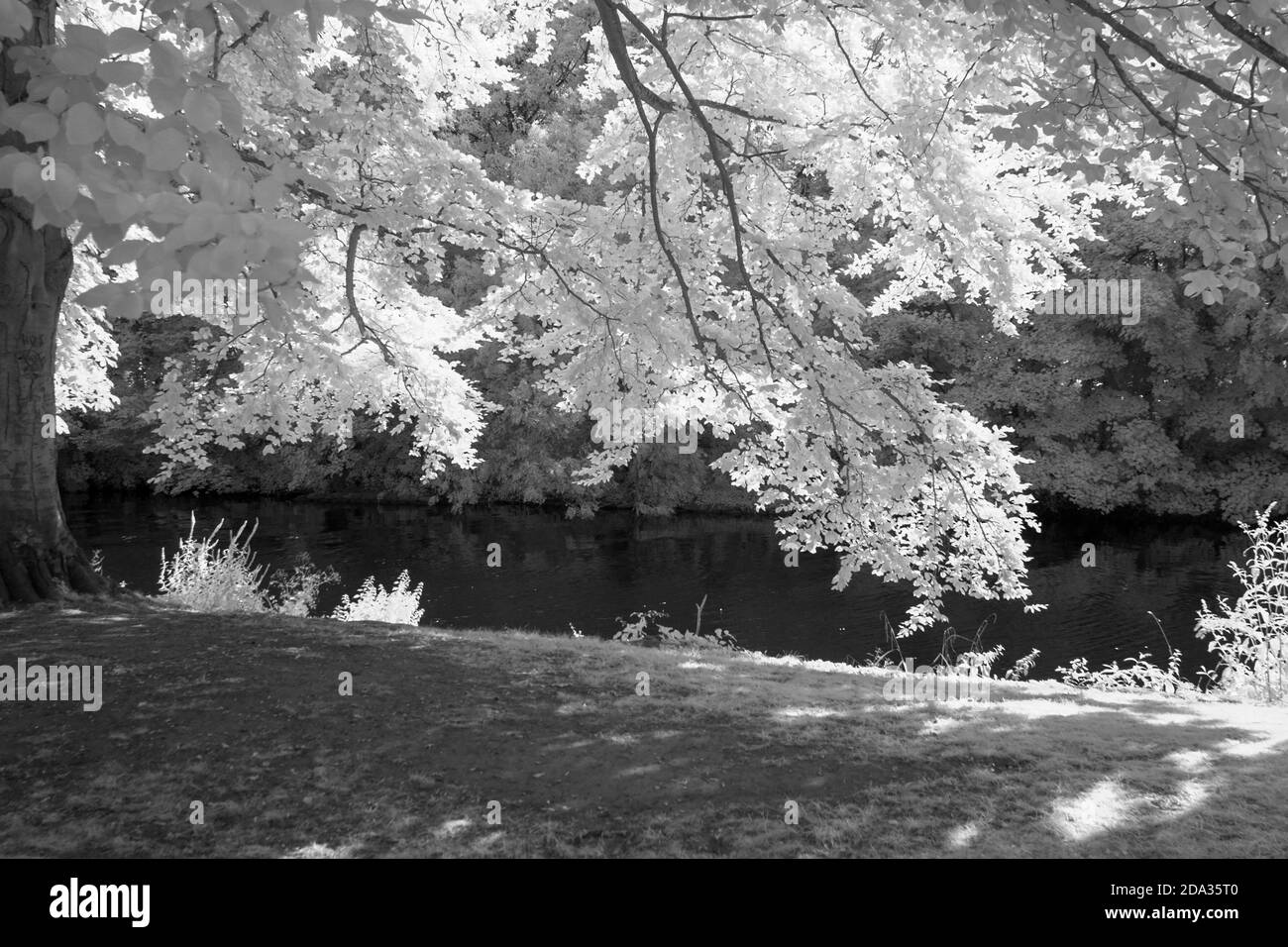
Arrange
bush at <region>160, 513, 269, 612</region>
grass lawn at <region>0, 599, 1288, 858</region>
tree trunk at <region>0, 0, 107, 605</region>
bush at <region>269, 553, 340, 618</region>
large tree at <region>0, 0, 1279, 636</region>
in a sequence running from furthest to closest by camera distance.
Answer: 1. bush at <region>269, 553, 340, 618</region>
2. bush at <region>160, 513, 269, 612</region>
3. tree trunk at <region>0, 0, 107, 605</region>
4. large tree at <region>0, 0, 1279, 636</region>
5. grass lawn at <region>0, 599, 1288, 858</region>

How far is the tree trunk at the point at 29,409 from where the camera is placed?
330 inches

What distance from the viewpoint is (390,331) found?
1001 centimetres

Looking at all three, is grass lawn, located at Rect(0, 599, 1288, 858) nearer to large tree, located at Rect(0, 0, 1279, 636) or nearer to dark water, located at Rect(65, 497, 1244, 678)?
large tree, located at Rect(0, 0, 1279, 636)

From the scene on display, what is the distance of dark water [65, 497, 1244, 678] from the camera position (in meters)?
15.7

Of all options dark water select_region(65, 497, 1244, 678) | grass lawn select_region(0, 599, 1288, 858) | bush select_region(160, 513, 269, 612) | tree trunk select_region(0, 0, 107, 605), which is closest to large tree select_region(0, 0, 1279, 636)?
tree trunk select_region(0, 0, 107, 605)

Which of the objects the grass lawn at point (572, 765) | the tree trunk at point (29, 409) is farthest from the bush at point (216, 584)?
the grass lawn at point (572, 765)

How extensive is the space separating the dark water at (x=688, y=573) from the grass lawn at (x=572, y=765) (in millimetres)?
8560

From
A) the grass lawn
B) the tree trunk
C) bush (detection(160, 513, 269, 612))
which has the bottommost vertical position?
the grass lawn

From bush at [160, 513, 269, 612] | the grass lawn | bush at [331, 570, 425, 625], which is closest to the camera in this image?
the grass lawn

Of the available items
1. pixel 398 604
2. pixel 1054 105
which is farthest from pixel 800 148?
pixel 398 604

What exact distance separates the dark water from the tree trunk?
737 centimetres

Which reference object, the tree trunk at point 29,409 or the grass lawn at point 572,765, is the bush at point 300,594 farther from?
the grass lawn at point 572,765
